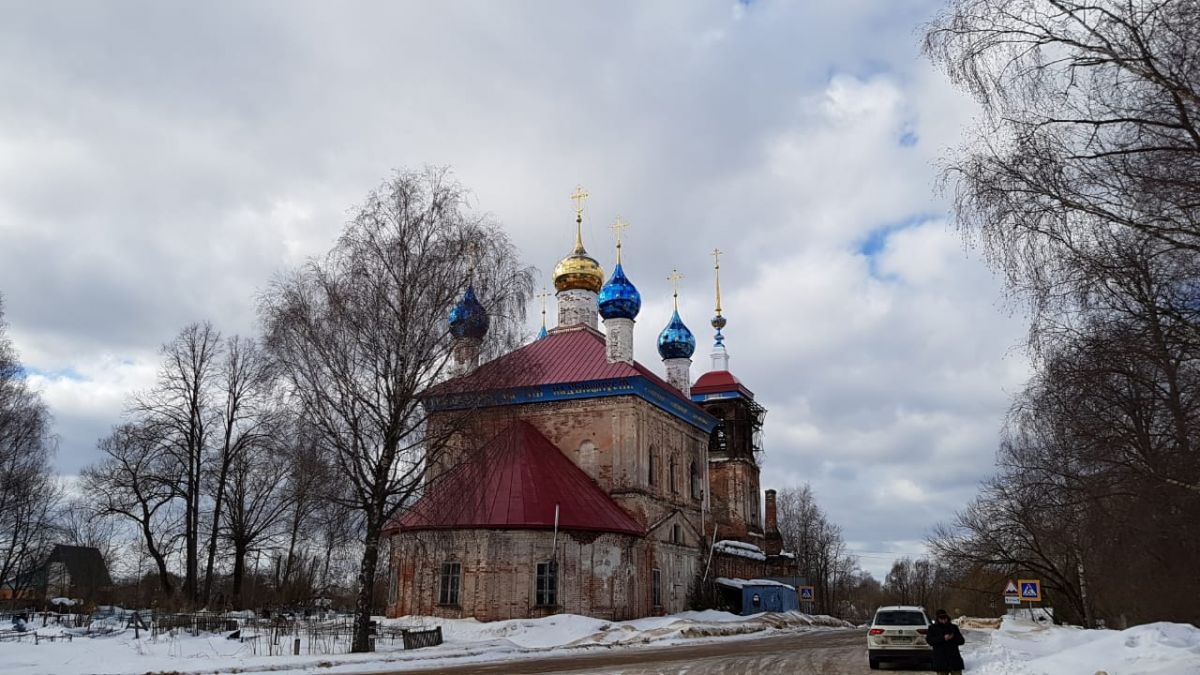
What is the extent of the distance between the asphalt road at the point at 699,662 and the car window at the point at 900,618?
37.4 inches

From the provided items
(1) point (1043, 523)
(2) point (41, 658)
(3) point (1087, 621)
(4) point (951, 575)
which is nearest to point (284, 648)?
(2) point (41, 658)

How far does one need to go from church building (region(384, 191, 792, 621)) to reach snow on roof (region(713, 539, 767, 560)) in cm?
14

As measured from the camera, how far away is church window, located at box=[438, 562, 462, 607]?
93.9 feet

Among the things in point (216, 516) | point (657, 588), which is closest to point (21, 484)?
point (216, 516)

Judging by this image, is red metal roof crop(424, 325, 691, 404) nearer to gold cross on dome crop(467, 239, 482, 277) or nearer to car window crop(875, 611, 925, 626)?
gold cross on dome crop(467, 239, 482, 277)

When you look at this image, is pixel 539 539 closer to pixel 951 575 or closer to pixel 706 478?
pixel 706 478

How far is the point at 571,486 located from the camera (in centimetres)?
3169

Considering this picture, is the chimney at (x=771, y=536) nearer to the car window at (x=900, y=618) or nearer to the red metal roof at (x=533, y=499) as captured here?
the red metal roof at (x=533, y=499)

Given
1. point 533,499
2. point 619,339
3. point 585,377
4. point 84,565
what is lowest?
point 84,565

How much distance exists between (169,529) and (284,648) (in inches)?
579

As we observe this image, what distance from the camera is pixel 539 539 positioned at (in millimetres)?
29172

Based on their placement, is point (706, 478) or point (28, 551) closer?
point (28, 551)

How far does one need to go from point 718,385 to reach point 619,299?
1612 centimetres

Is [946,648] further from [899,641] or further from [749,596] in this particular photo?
[749,596]
